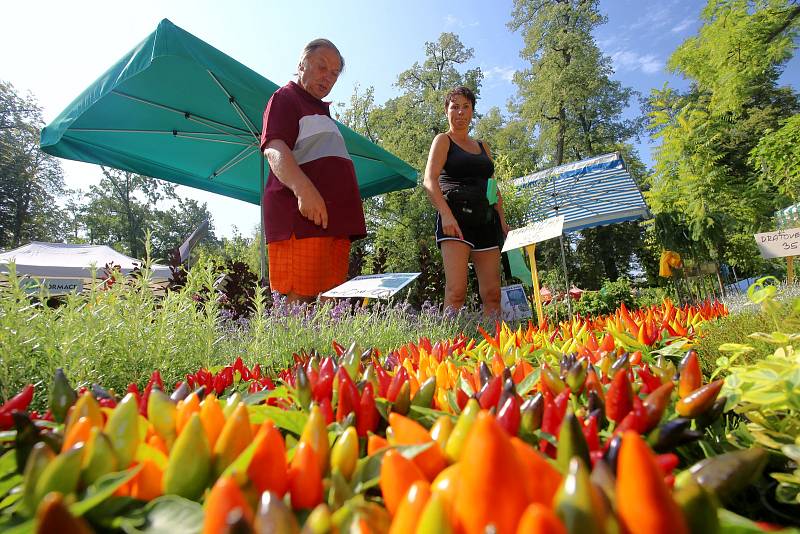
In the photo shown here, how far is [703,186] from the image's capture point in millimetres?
7465

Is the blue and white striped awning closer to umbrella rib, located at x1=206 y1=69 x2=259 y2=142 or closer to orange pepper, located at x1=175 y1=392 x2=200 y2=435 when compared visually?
umbrella rib, located at x1=206 y1=69 x2=259 y2=142

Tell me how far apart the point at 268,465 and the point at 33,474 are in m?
0.25

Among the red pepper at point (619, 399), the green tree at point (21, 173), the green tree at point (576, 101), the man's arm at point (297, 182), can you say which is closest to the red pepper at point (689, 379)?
the red pepper at point (619, 399)

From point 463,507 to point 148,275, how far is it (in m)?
1.87

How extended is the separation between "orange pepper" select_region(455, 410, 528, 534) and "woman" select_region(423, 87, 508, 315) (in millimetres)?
2999

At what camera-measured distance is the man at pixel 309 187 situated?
266cm

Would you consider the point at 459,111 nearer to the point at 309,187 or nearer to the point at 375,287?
the point at 309,187

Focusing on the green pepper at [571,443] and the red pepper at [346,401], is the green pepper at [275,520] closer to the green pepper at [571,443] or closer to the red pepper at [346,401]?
the green pepper at [571,443]

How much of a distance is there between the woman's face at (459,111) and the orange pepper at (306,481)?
3.42 meters

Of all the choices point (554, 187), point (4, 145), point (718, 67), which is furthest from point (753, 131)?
point (4, 145)

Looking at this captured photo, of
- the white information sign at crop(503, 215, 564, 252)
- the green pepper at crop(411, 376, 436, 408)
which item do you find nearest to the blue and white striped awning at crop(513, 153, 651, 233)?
the white information sign at crop(503, 215, 564, 252)

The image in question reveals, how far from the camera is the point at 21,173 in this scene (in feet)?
95.2

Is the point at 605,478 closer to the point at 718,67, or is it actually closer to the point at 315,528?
the point at 315,528

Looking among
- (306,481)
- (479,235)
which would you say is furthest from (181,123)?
(306,481)
